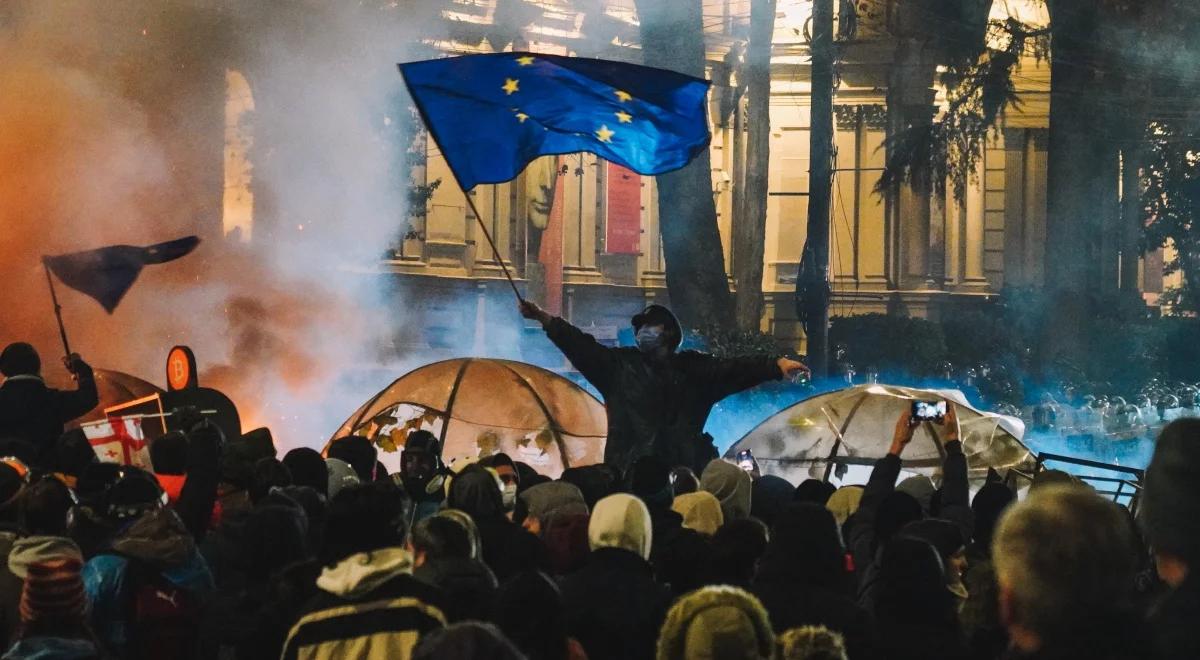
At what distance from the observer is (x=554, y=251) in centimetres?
2838

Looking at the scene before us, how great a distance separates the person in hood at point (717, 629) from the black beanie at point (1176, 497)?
902 mm

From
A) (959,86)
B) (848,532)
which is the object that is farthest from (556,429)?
(959,86)

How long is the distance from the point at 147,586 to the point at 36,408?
166 inches

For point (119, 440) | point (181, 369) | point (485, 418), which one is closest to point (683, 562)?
point (119, 440)

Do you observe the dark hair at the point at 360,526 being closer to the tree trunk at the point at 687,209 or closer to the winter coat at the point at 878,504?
the winter coat at the point at 878,504

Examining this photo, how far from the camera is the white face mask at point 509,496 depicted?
6.19m

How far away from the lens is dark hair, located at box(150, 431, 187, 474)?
19.7 ft

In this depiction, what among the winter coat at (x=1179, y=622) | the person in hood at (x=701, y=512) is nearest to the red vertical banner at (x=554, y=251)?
the person in hood at (x=701, y=512)

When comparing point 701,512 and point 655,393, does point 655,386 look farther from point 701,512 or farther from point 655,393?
point 701,512

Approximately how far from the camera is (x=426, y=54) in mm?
23422

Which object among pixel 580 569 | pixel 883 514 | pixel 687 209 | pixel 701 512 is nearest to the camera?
pixel 580 569

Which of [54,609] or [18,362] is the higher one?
[18,362]

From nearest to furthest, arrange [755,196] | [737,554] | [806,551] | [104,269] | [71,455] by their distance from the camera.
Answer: [806,551] < [737,554] < [71,455] < [104,269] < [755,196]

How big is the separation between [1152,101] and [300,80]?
17.1 meters
